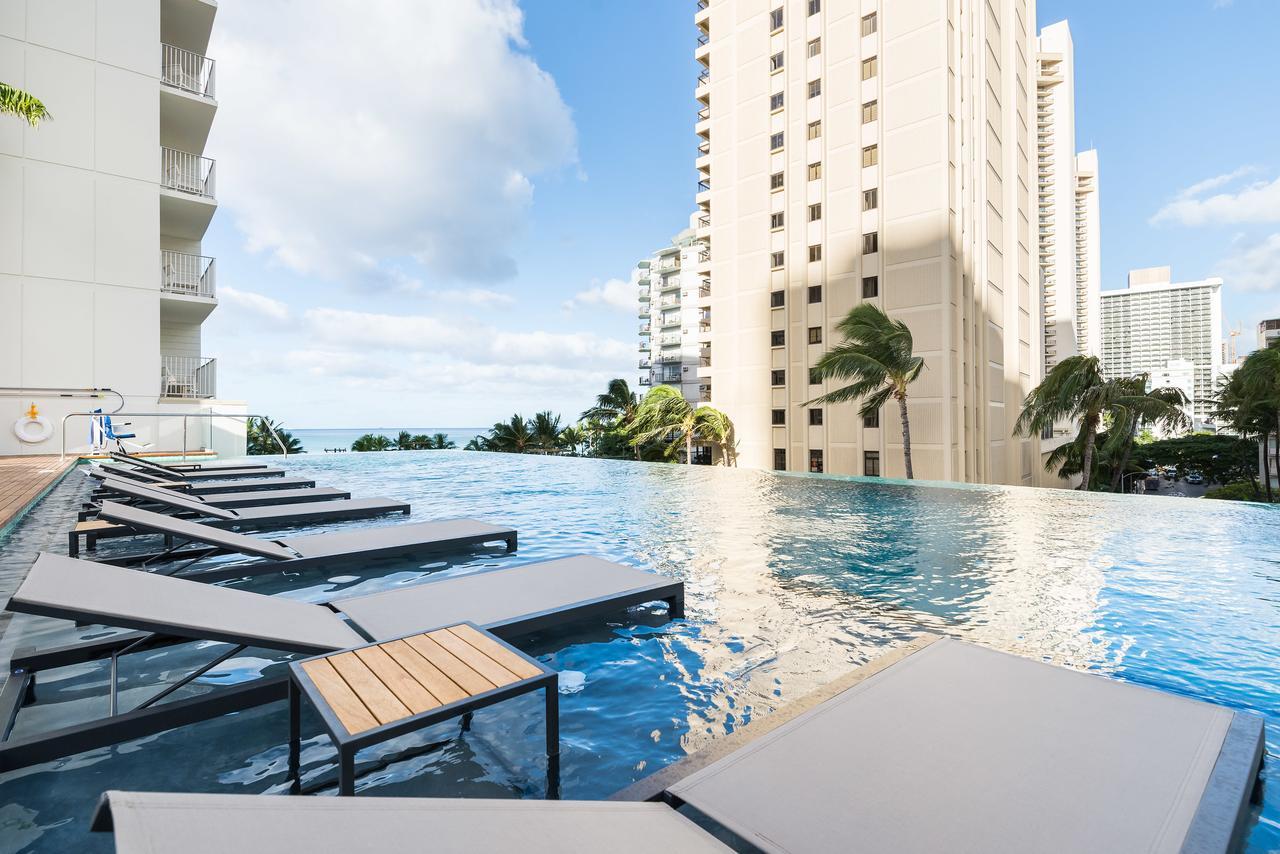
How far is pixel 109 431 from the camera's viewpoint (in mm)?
13516

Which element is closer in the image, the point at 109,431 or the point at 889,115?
the point at 109,431

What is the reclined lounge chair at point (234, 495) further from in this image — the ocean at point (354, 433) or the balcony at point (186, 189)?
the ocean at point (354, 433)

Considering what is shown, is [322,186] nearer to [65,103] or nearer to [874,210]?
[65,103]

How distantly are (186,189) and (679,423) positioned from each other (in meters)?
21.4

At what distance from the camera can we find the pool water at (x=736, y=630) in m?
2.38

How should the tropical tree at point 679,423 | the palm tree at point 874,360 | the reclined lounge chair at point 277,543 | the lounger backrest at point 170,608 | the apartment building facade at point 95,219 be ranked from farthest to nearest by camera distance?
the tropical tree at point 679,423 < the palm tree at point 874,360 < the apartment building facade at point 95,219 < the reclined lounge chair at point 277,543 < the lounger backrest at point 170,608

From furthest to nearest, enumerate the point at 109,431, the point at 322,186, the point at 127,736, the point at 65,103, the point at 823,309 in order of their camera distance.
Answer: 1. the point at 322,186
2. the point at 823,309
3. the point at 65,103
4. the point at 109,431
5. the point at 127,736


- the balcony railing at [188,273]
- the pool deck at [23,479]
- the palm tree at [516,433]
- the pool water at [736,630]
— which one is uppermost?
the balcony railing at [188,273]

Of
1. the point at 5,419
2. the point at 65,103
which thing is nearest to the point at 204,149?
the point at 65,103

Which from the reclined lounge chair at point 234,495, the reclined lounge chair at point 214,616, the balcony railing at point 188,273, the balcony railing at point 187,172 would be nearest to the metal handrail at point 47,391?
the balcony railing at point 188,273

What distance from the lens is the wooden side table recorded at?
6.46ft

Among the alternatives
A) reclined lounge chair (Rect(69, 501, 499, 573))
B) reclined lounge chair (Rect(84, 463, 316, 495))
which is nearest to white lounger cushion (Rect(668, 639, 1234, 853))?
reclined lounge chair (Rect(69, 501, 499, 573))

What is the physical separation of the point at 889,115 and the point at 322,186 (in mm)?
33803

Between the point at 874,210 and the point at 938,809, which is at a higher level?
the point at 874,210
